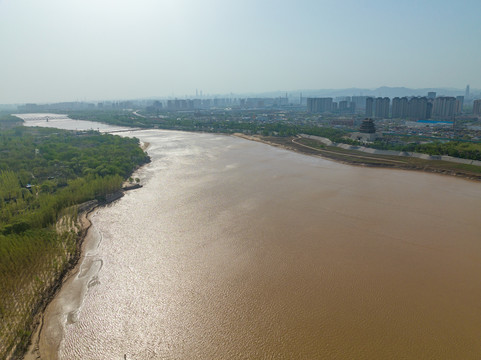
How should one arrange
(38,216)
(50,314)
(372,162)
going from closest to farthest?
(50,314)
(38,216)
(372,162)

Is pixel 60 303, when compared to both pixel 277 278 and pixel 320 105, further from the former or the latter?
pixel 320 105

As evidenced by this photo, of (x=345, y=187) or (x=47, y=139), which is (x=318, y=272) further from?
(x=47, y=139)

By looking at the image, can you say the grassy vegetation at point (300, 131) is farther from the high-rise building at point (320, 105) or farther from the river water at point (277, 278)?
the high-rise building at point (320, 105)

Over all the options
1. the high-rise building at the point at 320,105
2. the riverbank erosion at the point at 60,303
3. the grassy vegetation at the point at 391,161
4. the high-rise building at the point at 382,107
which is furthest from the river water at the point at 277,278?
the high-rise building at the point at 320,105

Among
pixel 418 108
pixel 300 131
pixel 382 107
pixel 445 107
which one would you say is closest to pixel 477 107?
pixel 445 107

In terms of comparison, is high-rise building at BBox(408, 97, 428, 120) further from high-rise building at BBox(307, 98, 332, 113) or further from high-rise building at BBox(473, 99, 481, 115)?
high-rise building at BBox(307, 98, 332, 113)

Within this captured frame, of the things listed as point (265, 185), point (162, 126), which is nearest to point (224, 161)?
point (265, 185)
